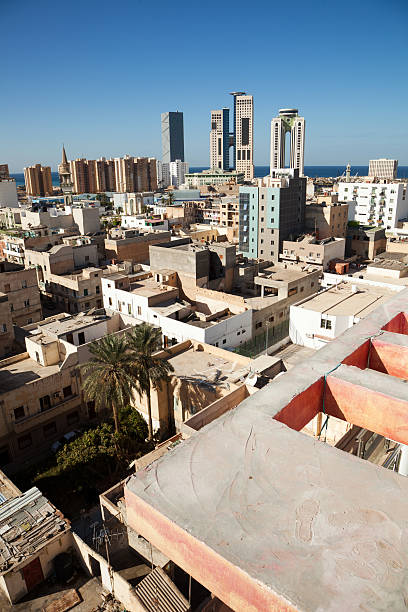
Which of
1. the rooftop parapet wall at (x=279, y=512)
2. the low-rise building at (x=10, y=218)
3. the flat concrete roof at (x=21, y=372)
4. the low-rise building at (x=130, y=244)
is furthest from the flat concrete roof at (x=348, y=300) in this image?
the low-rise building at (x=10, y=218)

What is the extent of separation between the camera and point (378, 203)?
4198 inches

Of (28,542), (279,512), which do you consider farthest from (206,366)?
(279,512)

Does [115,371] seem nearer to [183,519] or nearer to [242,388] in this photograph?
[242,388]

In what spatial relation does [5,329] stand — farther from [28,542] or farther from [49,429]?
[28,542]

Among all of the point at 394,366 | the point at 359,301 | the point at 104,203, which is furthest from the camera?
the point at 104,203

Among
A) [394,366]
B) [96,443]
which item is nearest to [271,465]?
[394,366]

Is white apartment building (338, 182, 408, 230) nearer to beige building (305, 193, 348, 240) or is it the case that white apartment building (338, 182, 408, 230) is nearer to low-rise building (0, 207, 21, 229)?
beige building (305, 193, 348, 240)

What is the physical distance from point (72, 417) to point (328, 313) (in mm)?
24698

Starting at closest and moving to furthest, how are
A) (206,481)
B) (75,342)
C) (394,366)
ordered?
(206,481)
(394,366)
(75,342)

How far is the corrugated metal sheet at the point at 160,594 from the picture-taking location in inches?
631

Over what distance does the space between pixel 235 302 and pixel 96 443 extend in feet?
71.1

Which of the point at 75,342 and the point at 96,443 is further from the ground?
the point at 75,342

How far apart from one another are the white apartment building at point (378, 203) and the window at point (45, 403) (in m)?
93.4

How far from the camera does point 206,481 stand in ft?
20.7
